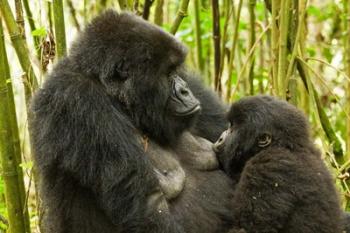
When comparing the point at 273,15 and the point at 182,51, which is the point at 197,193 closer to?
the point at 182,51

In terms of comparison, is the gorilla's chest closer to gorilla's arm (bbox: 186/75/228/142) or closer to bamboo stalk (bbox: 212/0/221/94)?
gorilla's arm (bbox: 186/75/228/142)

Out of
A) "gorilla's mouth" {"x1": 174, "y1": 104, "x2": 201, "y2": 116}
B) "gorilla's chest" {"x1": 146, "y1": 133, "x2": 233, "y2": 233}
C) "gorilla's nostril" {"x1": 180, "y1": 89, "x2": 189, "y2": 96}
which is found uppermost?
"gorilla's nostril" {"x1": 180, "y1": 89, "x2": 189, "y2": 96}

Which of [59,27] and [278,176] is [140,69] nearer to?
[59,27]

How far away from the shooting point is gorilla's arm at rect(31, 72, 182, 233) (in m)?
2.84

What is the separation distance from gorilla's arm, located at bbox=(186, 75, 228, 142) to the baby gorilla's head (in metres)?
0.27

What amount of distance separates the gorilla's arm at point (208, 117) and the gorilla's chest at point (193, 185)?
233 millimetres

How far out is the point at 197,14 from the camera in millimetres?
5008

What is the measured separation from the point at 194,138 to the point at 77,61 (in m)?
0.77

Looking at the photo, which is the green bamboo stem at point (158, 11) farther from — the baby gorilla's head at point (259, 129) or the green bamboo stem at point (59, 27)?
the baby gorilla's head at point (259, 129)

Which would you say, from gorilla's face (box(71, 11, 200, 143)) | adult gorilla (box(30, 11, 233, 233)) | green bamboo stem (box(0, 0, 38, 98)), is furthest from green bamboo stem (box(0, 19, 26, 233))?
gorilla's face (box(71, 11, 200, 143))

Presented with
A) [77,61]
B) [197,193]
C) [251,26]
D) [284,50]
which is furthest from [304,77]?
[77,61]

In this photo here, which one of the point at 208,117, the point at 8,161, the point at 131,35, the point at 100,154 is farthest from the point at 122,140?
the point at 208,117

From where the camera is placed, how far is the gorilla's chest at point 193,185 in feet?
10.3

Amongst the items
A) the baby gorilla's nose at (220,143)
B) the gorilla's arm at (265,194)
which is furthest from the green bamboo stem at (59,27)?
the gorilla's arm at (265,194)
